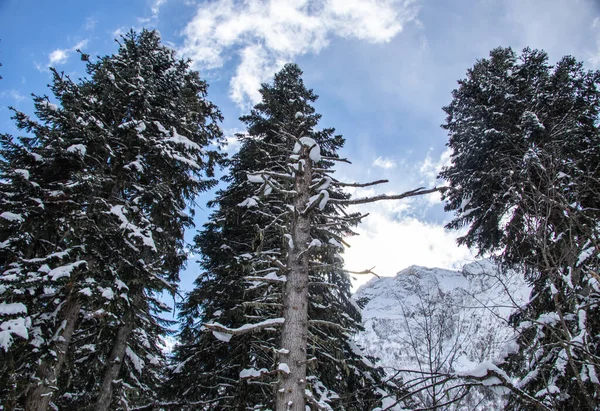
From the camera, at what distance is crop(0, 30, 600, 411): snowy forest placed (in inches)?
183

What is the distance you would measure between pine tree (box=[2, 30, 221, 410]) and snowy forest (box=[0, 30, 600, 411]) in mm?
62

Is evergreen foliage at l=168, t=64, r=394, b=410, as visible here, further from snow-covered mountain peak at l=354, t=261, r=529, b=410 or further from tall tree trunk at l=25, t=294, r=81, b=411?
tall tree trunk at l=25, t=294, r=81, b=411

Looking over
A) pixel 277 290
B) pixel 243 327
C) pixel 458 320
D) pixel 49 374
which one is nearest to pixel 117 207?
pixel 49 374

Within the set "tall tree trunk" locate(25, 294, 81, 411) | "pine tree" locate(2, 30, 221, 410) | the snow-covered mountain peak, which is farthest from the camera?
"pine tree" locate(2, 30, 221, 410)

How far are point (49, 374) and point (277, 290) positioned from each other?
16.0 feet

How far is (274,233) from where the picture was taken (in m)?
8.37

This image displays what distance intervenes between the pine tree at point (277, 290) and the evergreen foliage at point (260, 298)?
0.13 ft

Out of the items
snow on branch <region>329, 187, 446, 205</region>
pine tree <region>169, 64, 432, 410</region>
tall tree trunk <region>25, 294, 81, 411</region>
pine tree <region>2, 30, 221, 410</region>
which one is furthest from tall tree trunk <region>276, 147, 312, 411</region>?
tall tree trunk <region>25, 294, 81, 411</region>

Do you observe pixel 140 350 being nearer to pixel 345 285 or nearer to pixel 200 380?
pixel 200 380

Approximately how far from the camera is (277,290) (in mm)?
6660

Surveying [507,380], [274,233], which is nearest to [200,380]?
[274,233]

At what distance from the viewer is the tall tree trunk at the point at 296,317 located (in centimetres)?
369

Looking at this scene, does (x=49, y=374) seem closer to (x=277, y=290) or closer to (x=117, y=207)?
(x=117, y=207)

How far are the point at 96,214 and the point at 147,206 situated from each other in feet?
6.35
